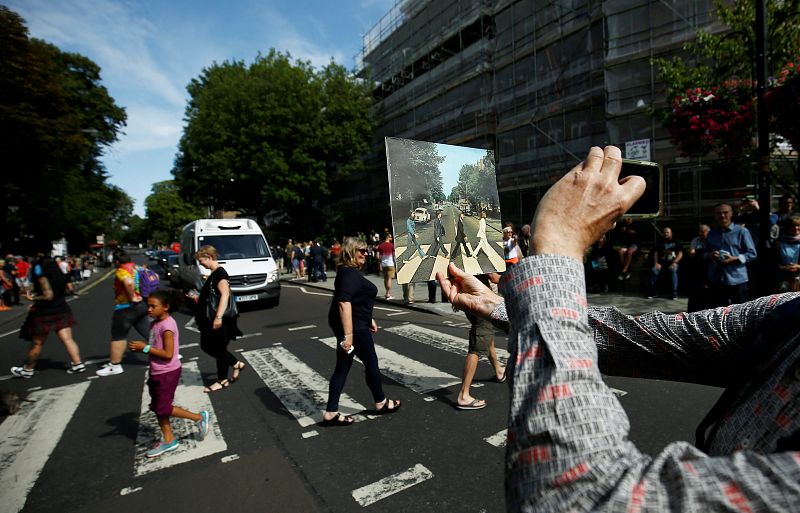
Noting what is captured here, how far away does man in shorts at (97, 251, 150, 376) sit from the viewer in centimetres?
643

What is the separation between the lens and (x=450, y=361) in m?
6.18

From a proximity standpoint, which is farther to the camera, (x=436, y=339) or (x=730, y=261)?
Result: (x=436, y=339)

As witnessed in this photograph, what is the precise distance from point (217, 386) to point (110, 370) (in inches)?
83.4

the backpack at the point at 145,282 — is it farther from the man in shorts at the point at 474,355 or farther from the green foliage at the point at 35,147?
the green foliage at the point at 35,147

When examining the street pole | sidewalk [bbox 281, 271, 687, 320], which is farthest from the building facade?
sidewalk [bbox 281, 271, 687, 320]

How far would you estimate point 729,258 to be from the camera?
6.37 metres

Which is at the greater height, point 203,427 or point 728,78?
point 728,78

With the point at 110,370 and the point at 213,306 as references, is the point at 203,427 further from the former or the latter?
the point at 110,370

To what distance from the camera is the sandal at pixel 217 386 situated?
5418mm

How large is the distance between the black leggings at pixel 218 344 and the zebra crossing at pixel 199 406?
0.38 m

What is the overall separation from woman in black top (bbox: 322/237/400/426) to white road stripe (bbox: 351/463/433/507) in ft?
3.64

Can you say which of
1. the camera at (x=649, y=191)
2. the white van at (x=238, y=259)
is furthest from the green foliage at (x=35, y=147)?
the camera at (x=649, y=191)

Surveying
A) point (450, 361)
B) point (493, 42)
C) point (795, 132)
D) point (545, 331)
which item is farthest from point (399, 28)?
point (545, 331)

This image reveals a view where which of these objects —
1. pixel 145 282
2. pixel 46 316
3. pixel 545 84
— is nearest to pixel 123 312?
pixel 145 282
